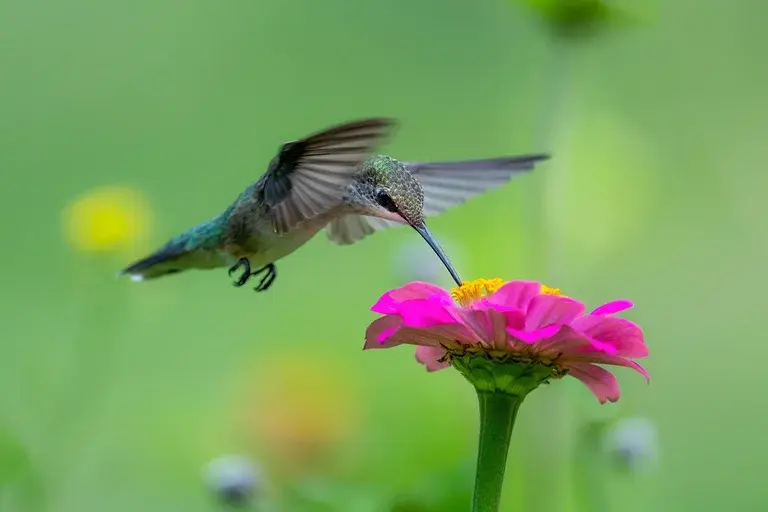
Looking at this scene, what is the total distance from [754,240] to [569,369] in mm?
2211

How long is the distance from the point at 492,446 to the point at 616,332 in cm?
11

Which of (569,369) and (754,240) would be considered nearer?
(569,369)

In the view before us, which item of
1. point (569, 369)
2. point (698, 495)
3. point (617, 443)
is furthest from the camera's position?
point (698, 495)

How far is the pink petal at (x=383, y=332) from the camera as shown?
738 mm

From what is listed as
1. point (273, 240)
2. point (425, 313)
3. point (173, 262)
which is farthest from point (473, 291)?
point (173, 262)

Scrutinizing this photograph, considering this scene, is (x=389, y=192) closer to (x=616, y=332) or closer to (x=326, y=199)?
(x=326, y=199)

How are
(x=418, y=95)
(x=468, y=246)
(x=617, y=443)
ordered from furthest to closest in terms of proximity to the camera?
(x=418, y=95), (x=468, y=246), (x=617, y=443)

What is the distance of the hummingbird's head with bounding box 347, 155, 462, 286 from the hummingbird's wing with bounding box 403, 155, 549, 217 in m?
0.09

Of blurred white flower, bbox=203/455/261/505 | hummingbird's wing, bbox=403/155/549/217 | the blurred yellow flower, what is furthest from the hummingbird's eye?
the blurred yellow flower

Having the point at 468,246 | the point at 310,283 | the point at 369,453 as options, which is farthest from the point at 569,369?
the point at 310,283

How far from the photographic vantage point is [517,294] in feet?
2.31

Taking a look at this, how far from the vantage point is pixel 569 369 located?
789mm

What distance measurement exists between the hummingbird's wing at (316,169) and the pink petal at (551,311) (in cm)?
17

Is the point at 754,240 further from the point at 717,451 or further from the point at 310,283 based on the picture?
the point at 310,283
